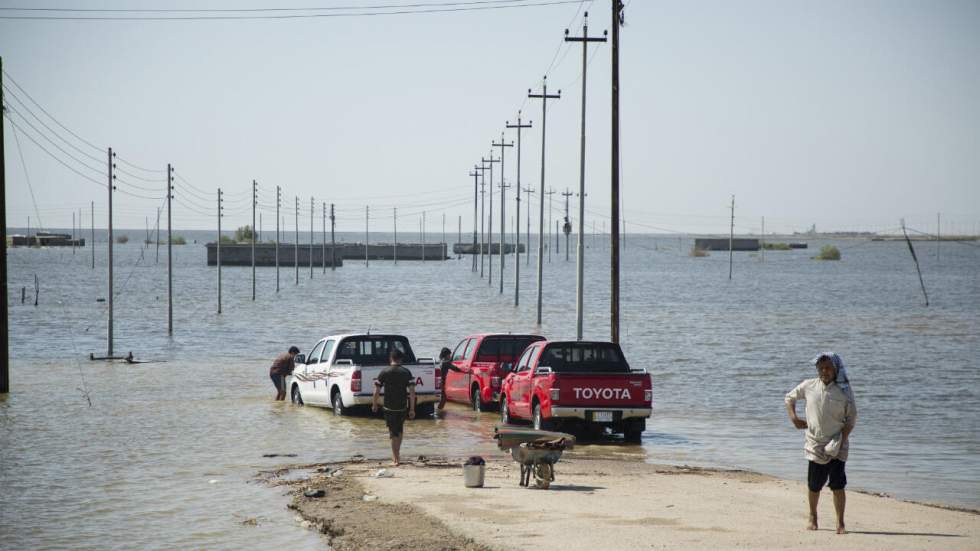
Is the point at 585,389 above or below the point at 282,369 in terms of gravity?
above

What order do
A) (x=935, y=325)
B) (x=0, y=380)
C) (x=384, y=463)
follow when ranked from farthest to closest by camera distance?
1. (x=935, y=325)
2. (x=0, y=380)
3. (x=384, y=463)

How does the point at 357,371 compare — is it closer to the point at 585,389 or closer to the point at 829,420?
the point at 585,389

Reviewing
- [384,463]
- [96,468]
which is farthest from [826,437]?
[96,468]

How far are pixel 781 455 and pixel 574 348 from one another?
4282 mm

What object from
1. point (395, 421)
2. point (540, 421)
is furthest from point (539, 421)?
point (395, 421)

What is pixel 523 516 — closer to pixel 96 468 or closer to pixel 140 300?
pixel 96 468

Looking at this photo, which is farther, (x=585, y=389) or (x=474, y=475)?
(x=585, y=389)

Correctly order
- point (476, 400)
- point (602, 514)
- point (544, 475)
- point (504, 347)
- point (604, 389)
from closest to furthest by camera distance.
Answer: point (602, 514)
point (544, 475)
point (604, 389)
point (504, 347)
point (476, 400)

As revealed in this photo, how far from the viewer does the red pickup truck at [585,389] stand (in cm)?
2225

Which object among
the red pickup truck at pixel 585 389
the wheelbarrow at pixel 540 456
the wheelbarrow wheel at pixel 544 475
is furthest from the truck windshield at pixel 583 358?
the wheelbarrow wheel at pixel 544 475

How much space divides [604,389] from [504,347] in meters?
6.35

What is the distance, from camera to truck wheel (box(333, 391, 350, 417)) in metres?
27.2

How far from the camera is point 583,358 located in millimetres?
23469

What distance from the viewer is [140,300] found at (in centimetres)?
9588
